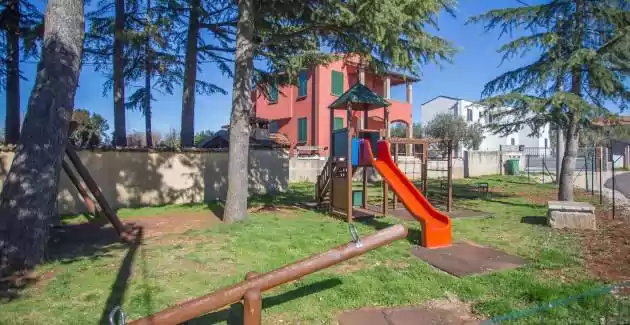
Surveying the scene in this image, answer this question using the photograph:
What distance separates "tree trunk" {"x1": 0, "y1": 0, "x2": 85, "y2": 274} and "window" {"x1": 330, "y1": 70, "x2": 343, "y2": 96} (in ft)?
62.0

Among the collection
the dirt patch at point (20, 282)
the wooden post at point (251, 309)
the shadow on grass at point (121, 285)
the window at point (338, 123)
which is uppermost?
the window at point (338, 123)

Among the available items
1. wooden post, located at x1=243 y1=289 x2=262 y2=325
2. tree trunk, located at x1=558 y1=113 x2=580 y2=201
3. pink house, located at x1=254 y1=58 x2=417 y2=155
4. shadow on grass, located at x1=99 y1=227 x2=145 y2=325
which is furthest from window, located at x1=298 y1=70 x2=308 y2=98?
wooden post, located at x1=243 y1=289 x2=262 y2=325

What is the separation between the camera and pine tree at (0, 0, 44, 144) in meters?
10.7

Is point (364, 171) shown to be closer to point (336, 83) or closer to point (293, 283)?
point (293, 283)

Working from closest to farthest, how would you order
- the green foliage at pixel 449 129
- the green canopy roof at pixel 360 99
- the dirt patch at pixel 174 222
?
the dirt patch at pixel 174 222 < the green canopy roof at pixel 360 99 < the green foliage at pixel 449 129

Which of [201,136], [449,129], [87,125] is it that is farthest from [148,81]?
[449,129]

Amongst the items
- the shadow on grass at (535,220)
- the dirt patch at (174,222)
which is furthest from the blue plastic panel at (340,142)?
the shadow on grass at (535,220)

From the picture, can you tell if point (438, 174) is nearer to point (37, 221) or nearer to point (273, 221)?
point (273, 221)

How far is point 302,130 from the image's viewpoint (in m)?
24.9

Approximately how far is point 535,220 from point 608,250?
2.89 m

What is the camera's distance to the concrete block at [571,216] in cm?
777

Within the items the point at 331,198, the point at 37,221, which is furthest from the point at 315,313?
the point at 331,198

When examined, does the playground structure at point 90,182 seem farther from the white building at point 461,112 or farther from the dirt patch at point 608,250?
the white building at point 461,112

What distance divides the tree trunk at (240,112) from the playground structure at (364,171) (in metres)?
2.53
